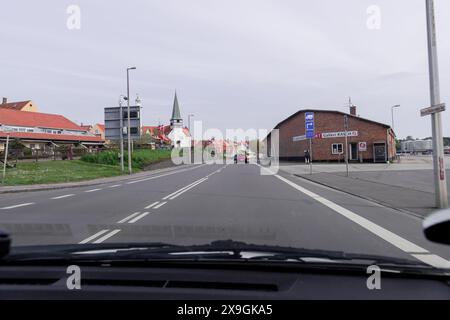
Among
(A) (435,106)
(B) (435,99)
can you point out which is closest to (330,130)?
(B) (435,99)

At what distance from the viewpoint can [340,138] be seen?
2269 inches

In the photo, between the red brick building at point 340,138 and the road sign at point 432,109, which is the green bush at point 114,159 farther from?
the road sign at point 432,109

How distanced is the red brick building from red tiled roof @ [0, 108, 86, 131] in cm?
3970

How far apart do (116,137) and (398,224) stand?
1386 inches

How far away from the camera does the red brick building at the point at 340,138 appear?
54.1 m

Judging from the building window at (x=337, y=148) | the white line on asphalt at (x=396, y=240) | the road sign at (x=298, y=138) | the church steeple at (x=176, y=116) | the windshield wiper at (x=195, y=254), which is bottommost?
the white line on asphalt at (x=396, y=240)

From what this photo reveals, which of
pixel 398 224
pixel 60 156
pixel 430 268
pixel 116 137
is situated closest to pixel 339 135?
pixel 116 137

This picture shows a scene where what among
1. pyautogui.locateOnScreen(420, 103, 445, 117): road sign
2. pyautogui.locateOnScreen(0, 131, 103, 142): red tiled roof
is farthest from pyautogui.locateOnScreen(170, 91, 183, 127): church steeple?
pyautogui.locateOnScreen(420, 103, 445, 117): road sign

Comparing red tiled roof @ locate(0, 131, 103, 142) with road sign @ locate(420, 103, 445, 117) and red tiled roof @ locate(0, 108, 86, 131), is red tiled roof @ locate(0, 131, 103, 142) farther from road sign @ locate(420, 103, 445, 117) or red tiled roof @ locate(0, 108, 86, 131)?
road sign @ locate(420, 103, 445, 117)

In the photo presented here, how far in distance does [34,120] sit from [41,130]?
10.7ft

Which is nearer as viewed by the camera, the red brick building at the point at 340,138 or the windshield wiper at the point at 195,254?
the windshield wiper at the point at 195,254

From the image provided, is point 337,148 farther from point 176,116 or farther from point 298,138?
point 176,116

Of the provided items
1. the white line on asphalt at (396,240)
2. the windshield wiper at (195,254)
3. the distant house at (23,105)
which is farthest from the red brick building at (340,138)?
the distant house at (23,105)
